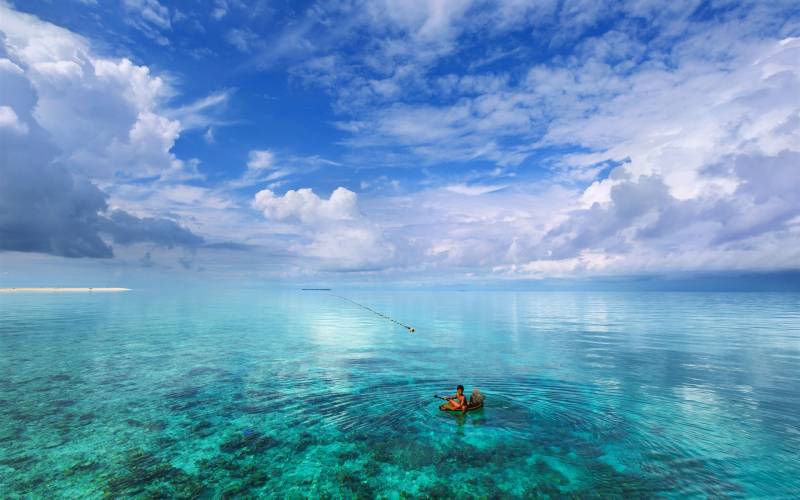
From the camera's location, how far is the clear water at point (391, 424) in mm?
17297

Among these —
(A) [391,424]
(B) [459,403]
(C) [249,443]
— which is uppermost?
(B) [459,403]

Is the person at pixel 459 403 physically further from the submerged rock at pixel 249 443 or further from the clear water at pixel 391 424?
the submerged rock at pixel 249 443

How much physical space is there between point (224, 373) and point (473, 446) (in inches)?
1126

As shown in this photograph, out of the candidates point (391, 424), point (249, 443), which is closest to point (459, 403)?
point (391, 424)

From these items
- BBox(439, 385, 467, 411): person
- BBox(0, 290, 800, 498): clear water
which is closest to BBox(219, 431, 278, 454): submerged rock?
BBox(0, 290, 800, 498): clear water

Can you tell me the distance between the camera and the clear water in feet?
56.7

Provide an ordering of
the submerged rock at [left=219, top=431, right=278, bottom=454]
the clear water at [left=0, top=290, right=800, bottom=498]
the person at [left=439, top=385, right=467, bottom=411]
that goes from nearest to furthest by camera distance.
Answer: the clear water at [left=0, top=290, right=800, bottom=498]
the submerged rock at [left=219, top=431, right=278, bottom=454]
the person at [left=439, top=385, right=467, bottom=411]

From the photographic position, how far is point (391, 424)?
24.2 m

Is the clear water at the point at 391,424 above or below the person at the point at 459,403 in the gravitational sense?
below

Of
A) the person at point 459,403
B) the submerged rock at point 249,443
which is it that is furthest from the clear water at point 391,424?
Answer: the person at point 459,403

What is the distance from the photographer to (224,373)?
3844 centimetres

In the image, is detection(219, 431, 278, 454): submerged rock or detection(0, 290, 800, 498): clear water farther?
detection(219, 431, 278, 454): submerged rock

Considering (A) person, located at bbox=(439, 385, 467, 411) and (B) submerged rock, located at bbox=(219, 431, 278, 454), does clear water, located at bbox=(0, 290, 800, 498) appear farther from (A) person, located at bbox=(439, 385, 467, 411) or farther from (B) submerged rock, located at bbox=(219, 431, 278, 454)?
(A) person, located at bbox=(439, 385, 467, 411)

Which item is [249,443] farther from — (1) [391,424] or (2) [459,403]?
(2) [459,403]
